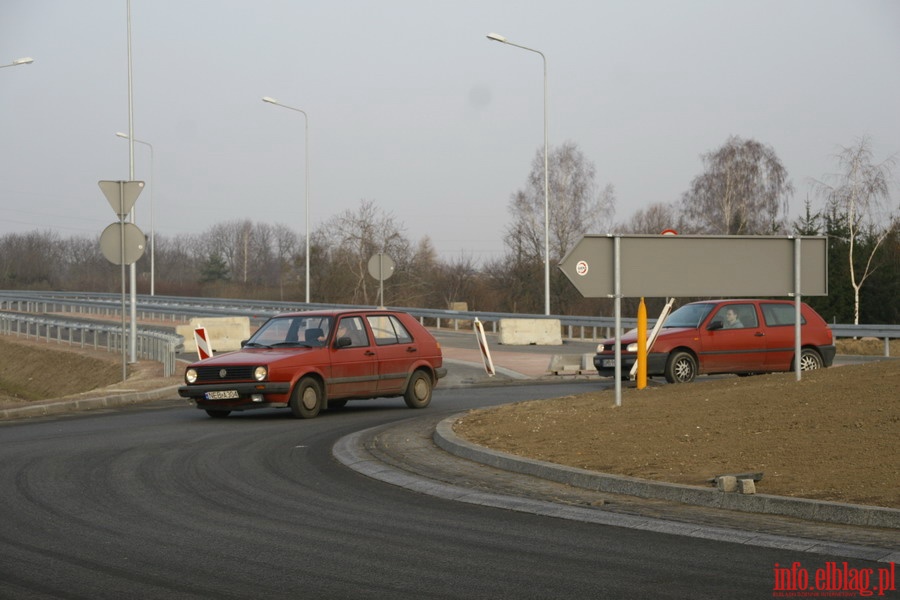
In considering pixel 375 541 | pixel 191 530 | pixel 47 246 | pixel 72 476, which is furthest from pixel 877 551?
pixel 47 246

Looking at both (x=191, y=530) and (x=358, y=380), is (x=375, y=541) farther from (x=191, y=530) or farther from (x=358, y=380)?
(x=358, y=380)

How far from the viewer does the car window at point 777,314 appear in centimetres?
2009

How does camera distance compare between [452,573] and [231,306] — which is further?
[231,306]

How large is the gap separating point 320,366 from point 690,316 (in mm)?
7112

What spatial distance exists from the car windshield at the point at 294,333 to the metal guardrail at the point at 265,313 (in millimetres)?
18302

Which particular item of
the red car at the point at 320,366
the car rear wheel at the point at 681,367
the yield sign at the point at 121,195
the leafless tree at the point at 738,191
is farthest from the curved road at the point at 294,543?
the leafless tree at the point at 738,191

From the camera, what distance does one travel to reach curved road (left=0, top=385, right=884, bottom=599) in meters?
6.00

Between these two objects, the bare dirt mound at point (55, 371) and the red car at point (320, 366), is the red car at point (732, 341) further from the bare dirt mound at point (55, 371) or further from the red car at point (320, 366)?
the bare dirt mound at point (55, 371)

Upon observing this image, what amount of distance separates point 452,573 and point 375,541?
1.07m

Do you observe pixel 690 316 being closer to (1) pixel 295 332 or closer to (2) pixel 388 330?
(2) pixel 388 330

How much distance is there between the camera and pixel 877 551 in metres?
6.61

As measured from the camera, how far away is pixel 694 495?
8.47 metres

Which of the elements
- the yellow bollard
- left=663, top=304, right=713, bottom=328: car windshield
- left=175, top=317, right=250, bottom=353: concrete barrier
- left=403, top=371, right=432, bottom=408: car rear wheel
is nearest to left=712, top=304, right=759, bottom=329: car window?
left=663, top=304, right=713, bottom=328: car windshield

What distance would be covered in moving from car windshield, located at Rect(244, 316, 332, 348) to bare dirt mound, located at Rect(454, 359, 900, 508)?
3.05 m
